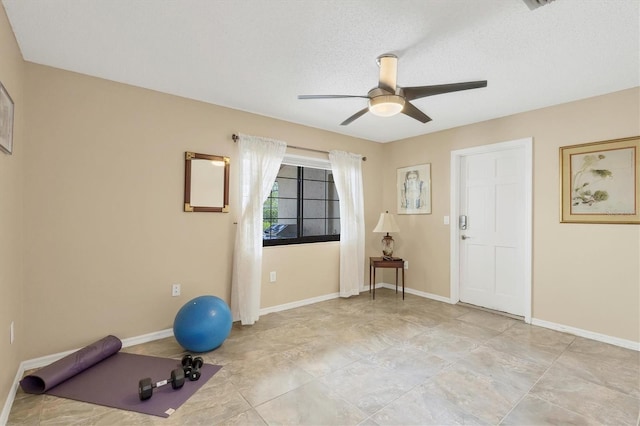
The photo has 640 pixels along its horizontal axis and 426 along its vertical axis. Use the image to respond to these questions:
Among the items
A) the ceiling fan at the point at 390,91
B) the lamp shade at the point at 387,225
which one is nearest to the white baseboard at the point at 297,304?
the lamp shade at the point at 387,225

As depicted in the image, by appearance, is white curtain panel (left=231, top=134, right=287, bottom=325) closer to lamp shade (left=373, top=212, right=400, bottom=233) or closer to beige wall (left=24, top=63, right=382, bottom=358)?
beige wall (left=24, top=63, right=382, bottom=358)

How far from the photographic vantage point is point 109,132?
9.16 feet

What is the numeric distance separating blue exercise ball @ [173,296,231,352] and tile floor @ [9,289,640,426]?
0.15m

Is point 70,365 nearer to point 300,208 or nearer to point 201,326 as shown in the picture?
point 201,326

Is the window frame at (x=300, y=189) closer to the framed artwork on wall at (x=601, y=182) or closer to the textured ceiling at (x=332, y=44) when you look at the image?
the textured ceiling at (x=332, y=44)

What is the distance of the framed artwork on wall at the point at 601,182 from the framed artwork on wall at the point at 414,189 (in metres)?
1.65

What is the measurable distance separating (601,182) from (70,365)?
16.2ft

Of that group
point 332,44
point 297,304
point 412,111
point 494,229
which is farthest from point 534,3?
point 297,304

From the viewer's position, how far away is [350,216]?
180 inches

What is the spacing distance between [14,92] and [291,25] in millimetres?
2001

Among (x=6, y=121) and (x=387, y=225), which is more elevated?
(x=6, y=121)

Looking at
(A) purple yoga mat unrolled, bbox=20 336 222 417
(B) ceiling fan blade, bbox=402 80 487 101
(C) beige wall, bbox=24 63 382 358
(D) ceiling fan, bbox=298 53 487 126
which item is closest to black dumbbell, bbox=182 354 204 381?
(A) purple yoga mat unrolled, bbox=20 336 222 417

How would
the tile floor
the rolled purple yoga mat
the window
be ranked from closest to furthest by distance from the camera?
1. the tile floor
2. the rolled purple yoga mat
3. the window

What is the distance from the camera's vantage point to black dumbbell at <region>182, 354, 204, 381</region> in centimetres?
226
